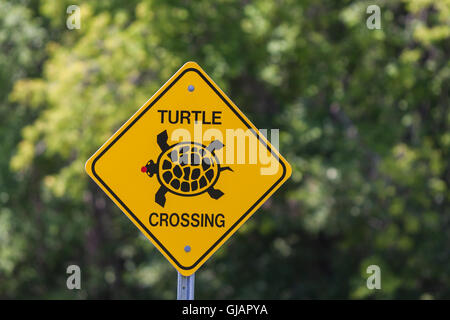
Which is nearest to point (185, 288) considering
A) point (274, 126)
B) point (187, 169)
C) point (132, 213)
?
point (132, 213)

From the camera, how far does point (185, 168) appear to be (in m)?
3.61

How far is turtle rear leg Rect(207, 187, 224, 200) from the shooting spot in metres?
3.65

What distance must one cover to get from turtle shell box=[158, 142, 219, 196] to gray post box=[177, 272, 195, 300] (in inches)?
18.0

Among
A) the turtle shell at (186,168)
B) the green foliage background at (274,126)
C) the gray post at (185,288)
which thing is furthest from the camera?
the green foliage background at (274,126)

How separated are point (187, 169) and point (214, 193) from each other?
0.67ft

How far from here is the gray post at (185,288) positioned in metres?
3.50

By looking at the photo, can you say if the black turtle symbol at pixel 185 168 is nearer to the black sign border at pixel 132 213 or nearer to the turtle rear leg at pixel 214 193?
the turtle rear leg at pixel 214 193

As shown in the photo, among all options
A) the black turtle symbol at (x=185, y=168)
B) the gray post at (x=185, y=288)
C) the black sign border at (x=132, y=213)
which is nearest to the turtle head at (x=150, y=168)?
the black turtle symbol at (x=185, y=168)

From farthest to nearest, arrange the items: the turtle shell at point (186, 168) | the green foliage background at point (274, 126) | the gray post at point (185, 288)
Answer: the green foliage background at point (274, 126)
the turtle shell at point (186, 168)
the gray post at point (185, 288)

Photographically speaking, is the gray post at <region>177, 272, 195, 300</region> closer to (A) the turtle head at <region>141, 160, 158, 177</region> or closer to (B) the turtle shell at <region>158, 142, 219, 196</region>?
(B) the turtle shell at <region>158, 142, 219, 196</region>

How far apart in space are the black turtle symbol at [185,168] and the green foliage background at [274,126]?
415 centimetres

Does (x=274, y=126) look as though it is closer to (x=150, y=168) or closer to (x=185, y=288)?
(x=150, y=168)

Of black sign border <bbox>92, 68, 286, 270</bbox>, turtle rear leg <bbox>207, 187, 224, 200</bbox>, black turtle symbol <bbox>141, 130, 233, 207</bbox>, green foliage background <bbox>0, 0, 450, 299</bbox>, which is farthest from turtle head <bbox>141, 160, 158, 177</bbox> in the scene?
green foliage background <bbox>0, 0, 450, 299</bbox>

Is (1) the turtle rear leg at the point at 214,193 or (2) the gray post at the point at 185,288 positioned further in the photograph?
(1) the turtle rear leg at the point at 214,193
